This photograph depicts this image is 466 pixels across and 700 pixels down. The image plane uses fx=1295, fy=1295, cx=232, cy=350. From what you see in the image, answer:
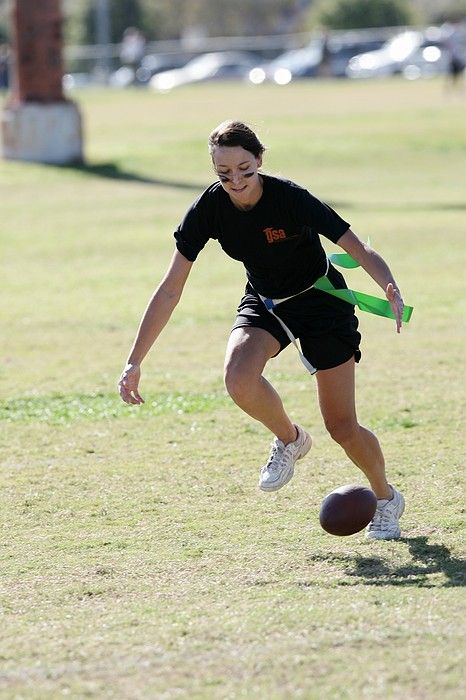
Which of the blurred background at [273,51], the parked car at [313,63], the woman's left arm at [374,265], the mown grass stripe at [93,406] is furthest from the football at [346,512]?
the parked car at [313,63]

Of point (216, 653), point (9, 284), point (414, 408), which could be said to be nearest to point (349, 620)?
point (216, 653)

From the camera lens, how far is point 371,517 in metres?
6.19

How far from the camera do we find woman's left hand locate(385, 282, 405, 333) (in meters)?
5.75

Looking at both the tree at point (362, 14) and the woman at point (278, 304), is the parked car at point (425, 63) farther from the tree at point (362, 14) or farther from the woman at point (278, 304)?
the woman at point (278, 304)

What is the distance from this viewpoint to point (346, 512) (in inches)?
241

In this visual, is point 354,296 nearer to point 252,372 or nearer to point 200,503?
point 252,372

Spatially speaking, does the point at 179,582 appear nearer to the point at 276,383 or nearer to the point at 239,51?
the point at 276,383

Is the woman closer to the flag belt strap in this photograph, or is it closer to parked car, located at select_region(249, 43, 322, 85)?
the flag belt strap

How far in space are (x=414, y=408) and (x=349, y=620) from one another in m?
4.18

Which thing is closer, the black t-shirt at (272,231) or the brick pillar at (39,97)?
the black t-shirt at (272,231)

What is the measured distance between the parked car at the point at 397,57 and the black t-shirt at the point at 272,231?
51.6 meters

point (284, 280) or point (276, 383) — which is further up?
point (284, 280)

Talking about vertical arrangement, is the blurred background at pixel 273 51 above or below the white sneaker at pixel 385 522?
above

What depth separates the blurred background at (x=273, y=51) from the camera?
2232 inches
